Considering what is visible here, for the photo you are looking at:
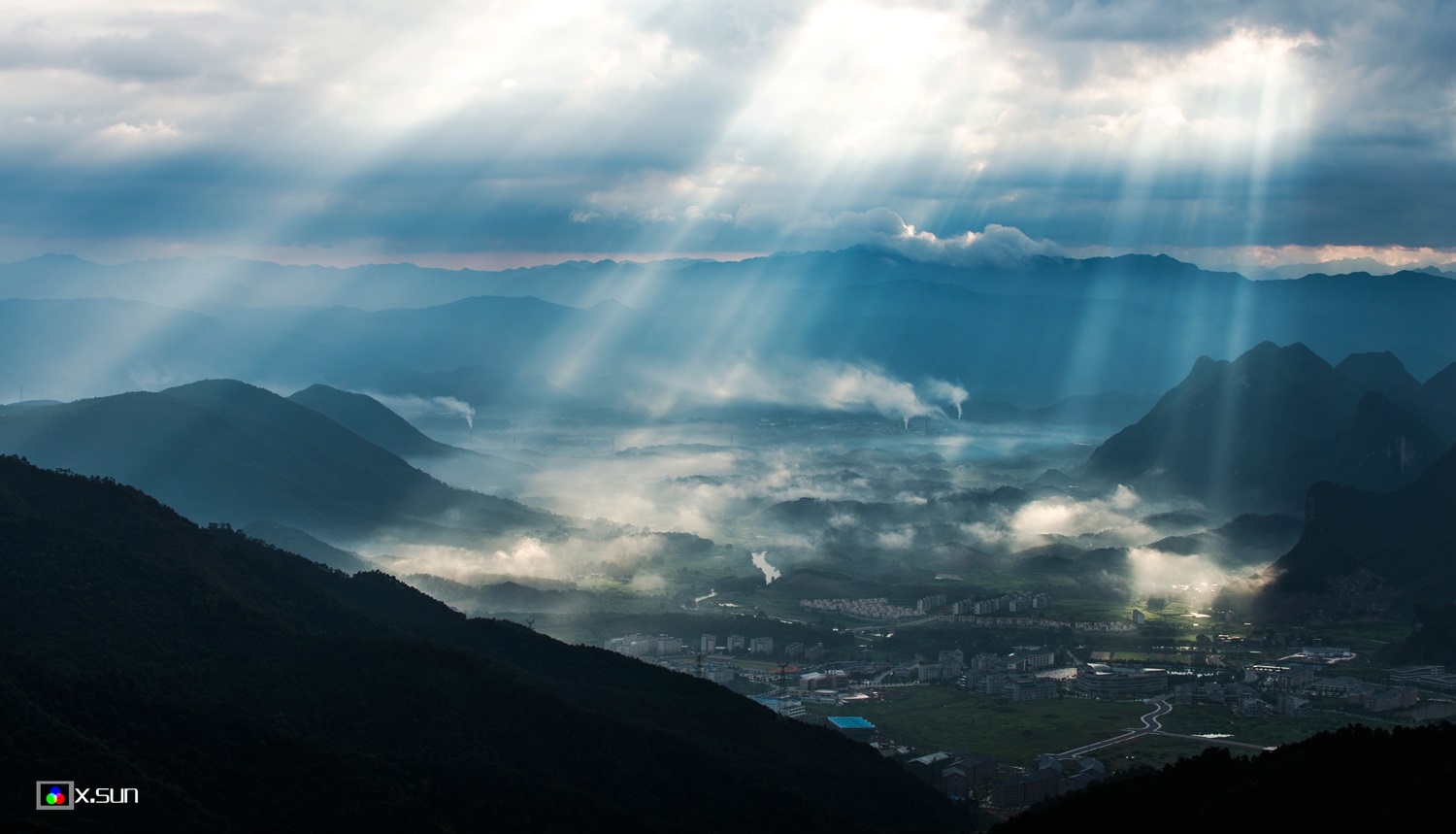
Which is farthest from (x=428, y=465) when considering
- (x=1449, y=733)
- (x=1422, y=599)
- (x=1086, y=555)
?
(x=1449, y=733)

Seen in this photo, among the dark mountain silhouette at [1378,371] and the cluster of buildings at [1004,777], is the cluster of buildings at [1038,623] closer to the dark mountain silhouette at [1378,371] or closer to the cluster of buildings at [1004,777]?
the cluster of buildings at [1004,777]

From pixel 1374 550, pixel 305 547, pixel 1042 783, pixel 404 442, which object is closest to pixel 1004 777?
pixel 1042 783

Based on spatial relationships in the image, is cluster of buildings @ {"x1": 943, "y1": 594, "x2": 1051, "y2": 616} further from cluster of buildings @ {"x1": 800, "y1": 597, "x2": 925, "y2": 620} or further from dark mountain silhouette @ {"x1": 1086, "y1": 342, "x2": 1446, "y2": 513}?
dark mountain silhouette @ {"x1": 1086, "y1": 342, "x2": 1446, "y2": 513}

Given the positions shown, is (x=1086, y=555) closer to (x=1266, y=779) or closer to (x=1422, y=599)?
(x=1422, y=599)

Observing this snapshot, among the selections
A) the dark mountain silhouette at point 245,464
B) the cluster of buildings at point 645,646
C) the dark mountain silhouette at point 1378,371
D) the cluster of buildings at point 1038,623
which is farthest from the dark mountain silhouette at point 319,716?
the dark mountain silhouette at point 1378,371

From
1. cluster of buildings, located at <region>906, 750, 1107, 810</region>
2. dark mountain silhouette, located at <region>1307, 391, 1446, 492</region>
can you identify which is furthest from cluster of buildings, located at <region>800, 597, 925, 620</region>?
dark mountain silhouette, located at <region>1307, 391, 1446, 492</region>

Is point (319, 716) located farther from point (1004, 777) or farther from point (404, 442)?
point (404, 442)
